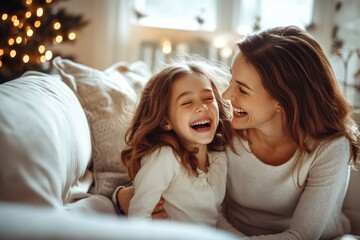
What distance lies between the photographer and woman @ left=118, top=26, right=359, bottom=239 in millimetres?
1390

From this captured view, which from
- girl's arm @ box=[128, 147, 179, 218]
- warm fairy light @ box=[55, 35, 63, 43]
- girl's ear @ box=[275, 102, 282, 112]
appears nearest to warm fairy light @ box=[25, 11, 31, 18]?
warm fairy light @ box=[55, 35, 63, 43]

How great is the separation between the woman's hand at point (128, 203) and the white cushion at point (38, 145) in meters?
0.18

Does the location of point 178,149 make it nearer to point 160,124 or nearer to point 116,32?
point 160,124

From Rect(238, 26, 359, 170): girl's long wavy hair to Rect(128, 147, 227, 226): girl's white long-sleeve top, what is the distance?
1.10 ft

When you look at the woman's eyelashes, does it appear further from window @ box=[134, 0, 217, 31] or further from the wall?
window @ box=[134, 0, 217, 31]

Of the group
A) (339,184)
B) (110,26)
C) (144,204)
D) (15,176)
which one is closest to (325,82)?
(339,184)

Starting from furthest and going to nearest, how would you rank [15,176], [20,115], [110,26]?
[110,26], [20,115], [15,176]

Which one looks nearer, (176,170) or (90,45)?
(176,170)

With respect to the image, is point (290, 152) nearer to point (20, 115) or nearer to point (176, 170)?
point (176, 170)

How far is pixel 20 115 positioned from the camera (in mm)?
977

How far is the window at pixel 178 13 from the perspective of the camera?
4.64 metres

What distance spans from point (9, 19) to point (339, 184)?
2.34 meters

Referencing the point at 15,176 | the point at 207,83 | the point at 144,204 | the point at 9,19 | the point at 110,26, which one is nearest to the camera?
the point at 15,176

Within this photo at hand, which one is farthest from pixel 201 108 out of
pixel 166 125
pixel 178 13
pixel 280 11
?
pixel 280 11
